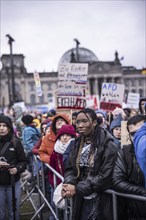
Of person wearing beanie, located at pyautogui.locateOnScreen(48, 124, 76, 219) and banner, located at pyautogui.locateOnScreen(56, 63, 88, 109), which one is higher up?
banner, located at pyautogui.locateOnScreen(56, 63, 88, 109)

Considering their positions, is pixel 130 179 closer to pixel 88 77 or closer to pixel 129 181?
pixel 129 181

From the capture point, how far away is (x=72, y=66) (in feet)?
26.1

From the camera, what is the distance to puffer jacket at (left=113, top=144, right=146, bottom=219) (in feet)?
9.84

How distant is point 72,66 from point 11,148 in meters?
3.50

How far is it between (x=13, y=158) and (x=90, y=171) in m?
1.79

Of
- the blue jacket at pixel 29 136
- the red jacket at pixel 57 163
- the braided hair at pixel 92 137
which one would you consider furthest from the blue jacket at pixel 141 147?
the blue jacket at pixel 29 136

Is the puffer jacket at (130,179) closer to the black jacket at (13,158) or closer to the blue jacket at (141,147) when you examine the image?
the blue jacket at (141,147)

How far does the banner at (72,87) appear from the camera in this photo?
7449 mm

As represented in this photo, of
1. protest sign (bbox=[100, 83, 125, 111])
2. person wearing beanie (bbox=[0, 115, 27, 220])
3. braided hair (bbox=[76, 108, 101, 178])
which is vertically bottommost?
person wearing beanie (bbox=[0, 115, 27, 220])

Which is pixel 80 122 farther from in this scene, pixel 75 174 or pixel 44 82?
pixel 44 82

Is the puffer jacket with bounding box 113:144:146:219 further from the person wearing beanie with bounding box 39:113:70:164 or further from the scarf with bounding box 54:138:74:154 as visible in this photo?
the person wearing beanie with bounding box 39:113:70:164

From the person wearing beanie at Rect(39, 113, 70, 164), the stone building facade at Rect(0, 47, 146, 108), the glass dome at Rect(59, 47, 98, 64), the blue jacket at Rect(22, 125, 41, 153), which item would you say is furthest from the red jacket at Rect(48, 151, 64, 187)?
the glass dome at Rect(59, 47, 98, 64)

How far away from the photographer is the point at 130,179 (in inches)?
123

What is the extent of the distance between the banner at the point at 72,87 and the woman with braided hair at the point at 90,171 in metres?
3.72
